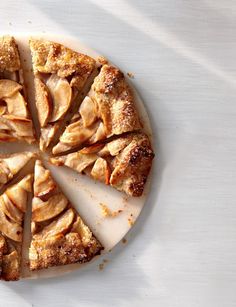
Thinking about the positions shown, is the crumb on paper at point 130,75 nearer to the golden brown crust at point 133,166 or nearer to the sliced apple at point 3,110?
the golden brown crust at point 133,166

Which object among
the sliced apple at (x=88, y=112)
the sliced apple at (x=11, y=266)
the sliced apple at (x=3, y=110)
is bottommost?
the sliced apple at (x=11, y=266)

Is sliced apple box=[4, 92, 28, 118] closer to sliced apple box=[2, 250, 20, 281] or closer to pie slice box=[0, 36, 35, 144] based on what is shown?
pie slice box=[0, 36, 35, 144]

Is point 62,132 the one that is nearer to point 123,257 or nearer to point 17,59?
point 17,59

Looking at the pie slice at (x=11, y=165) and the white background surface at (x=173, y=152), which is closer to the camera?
the pie slice at (x=11, y=165)

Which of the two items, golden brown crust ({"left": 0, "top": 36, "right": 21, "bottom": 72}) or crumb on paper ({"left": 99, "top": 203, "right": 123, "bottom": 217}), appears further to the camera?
crumb on paper ({"left": 99, "top": 203, "right": 123, "bottom": 217})

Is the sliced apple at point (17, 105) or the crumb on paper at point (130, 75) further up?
the crumb on paper at point (130, 75)

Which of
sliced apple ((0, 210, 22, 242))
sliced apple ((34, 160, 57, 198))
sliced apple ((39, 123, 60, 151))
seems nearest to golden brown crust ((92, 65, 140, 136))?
sliced apple ((39, 123, 60, 151))

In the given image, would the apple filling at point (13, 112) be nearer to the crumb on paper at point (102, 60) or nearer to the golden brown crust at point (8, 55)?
the golden brown crust at point (8, 55)

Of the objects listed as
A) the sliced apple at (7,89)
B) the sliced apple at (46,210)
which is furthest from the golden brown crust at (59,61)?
the sliced apple at (46,210)
